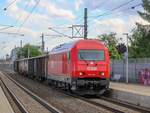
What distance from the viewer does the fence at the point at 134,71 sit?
147 ft

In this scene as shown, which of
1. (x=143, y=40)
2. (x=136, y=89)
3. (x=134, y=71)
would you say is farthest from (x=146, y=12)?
(x=136, y=89)

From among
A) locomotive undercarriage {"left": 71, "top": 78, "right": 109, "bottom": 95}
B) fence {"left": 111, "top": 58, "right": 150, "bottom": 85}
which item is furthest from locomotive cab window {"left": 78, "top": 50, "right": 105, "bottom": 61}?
fence {"left": 111, "top": 58, "right": 150, "bottom": 85}

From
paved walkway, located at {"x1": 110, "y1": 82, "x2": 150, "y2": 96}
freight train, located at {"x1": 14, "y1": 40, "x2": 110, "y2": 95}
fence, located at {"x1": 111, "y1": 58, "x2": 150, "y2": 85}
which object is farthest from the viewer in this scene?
fence, located at {"x1": 111, "y1": 58, "x2": 150, "y2": 85}

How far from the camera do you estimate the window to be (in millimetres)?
28953

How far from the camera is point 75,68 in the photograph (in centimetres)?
2847

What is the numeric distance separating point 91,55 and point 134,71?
1966 cm

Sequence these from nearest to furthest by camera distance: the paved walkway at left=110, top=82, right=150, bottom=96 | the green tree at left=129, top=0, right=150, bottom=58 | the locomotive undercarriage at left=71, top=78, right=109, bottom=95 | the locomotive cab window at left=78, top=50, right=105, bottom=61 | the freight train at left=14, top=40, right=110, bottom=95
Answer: the paved walkway at left=110, top=82, right=150, bottom=96 < the locomotive undercarriage at left=71, top=78, right=109, bottom=95 < the freight train at left=14, top=40, right=110, bottom=95 < the locomotive cab window at left=78, top=50, right=105, bottom=61 < the green tree at left=129, top=0, right=150, bottom=58

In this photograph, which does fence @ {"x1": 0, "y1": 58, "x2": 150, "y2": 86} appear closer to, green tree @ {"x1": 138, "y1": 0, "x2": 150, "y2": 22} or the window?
the window

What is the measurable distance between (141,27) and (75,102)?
55917mm

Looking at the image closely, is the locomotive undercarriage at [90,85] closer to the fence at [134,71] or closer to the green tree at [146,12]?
the fence at [134,71]

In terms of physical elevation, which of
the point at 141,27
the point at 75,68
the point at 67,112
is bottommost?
the point at 67,112

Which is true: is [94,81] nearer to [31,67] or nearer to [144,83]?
[144,83]

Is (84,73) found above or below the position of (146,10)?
below

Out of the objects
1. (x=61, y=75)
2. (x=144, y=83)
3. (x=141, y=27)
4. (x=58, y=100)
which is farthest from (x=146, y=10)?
(x=58, y=100)
